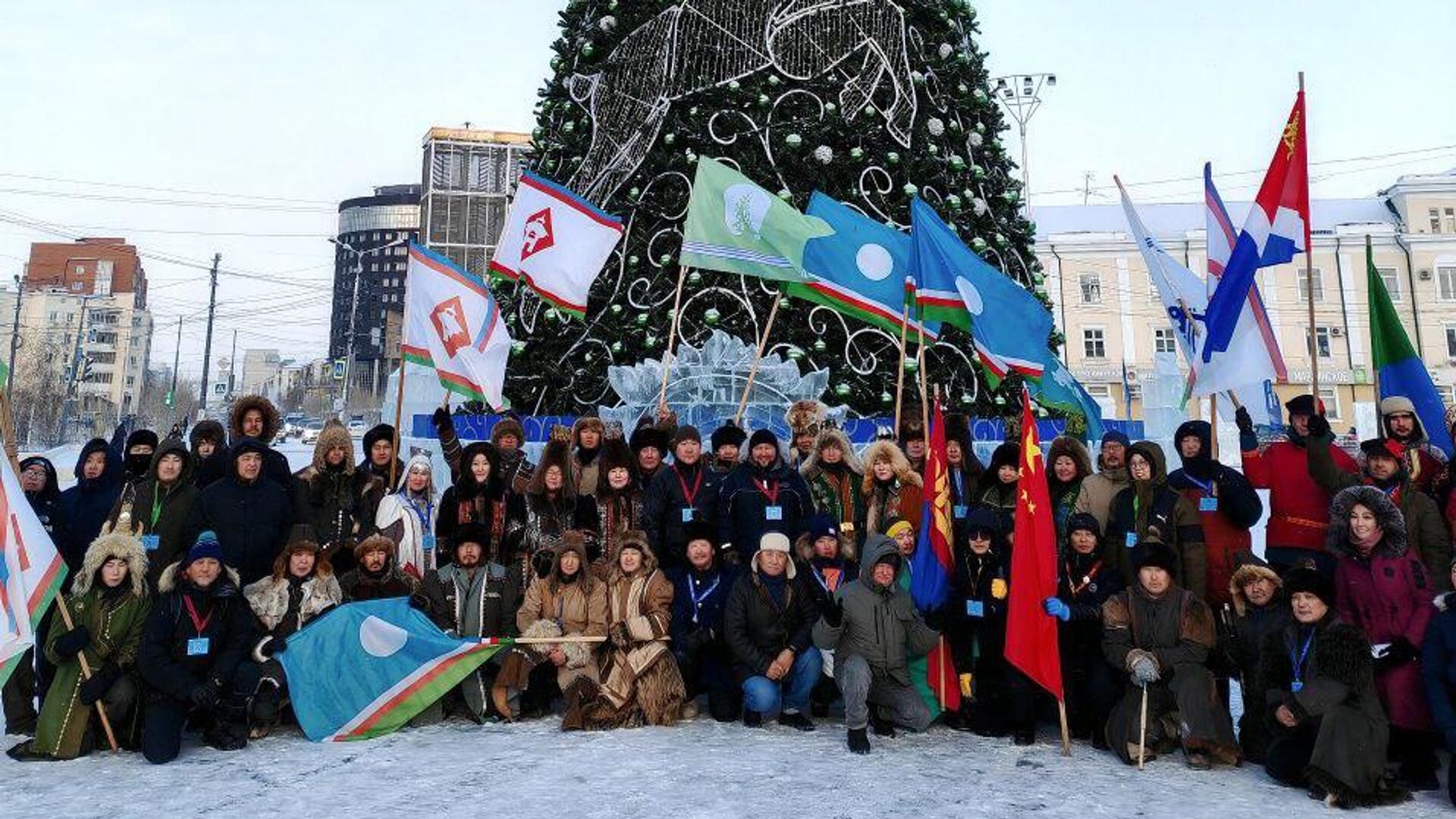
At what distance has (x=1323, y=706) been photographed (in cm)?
409

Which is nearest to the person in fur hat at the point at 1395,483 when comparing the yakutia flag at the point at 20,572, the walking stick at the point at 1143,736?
the walking stick at the point at 1143,736

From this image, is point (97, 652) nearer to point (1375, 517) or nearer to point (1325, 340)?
point (1375, 517)

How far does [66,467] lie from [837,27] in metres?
14.9

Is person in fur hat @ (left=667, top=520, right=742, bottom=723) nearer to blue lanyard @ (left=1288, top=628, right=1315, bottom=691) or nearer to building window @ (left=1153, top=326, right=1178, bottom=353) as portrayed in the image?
blue lanyard @ (left=1288, top=628, right=1315, bottom=691)

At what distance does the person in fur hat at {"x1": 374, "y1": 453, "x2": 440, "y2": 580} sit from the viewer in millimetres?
5660

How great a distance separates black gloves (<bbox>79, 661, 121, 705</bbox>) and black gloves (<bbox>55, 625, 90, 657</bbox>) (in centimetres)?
16

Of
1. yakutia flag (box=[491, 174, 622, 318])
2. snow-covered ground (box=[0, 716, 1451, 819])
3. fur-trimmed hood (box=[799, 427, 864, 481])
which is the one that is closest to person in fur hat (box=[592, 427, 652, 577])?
fur-trimmed hood (box=[799, 427, 864, 481])

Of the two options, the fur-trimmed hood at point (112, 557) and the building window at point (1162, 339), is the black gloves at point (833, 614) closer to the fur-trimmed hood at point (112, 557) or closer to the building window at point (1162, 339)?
the fur-trimmed hood at point (112, 557)

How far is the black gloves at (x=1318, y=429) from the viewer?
16.4 feet

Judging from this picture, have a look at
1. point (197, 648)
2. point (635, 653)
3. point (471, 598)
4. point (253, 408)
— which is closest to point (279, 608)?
point (197, 648)

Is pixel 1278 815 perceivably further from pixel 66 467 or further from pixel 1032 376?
pixel 66 467

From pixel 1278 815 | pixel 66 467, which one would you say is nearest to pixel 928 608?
pixel 1278 815

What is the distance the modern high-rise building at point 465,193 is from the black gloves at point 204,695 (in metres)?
32.6

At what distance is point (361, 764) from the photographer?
439cm
